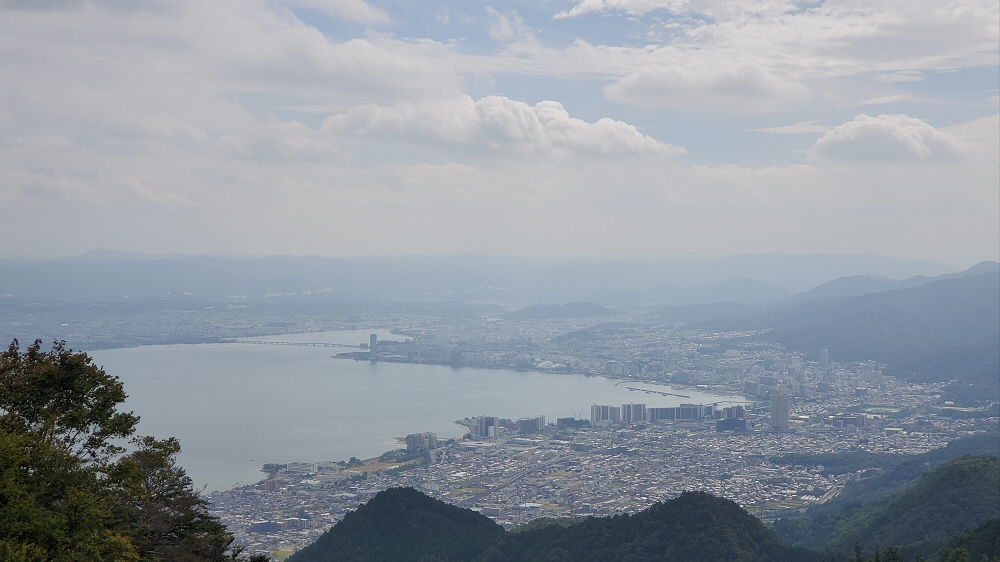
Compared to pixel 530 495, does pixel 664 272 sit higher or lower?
higher

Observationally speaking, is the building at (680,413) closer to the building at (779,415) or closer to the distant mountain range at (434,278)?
the building at (779,415)

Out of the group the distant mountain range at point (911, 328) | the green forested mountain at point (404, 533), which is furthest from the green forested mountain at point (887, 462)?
the distant mountain range at point (911, 328)

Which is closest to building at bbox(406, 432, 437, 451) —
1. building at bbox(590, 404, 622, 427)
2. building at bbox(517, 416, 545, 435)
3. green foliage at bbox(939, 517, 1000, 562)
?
building at bbox(517, 416, 545, 435)

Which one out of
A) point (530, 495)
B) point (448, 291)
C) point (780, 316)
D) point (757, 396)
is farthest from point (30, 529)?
point (448, 291)

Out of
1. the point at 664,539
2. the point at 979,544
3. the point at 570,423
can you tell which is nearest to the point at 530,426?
the point at 570,423

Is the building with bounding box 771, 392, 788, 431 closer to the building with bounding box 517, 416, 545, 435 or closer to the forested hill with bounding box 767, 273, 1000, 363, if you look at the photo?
the building with bounding box 517, 416, 545, 435

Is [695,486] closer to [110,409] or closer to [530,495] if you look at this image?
[530,495]
